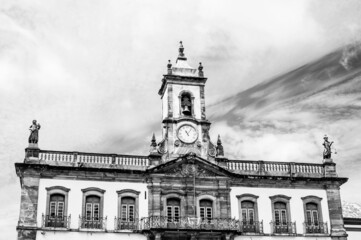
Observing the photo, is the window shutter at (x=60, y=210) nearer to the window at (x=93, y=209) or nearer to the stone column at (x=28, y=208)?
the window at (x=93, y=209)

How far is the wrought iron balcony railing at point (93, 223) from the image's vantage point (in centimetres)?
3244

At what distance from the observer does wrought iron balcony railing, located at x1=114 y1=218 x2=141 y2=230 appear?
32875 mm

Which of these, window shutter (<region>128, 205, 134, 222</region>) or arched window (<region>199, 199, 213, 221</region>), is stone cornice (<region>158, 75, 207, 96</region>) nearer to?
arched window (<region>199, 199, 213, 221</region>)

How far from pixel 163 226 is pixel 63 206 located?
5.91 metres

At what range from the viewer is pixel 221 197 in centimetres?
3481

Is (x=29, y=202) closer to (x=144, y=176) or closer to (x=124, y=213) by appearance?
(x=124, y=213)

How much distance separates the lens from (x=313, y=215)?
1414 inches

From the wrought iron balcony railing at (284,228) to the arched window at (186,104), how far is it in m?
8.94

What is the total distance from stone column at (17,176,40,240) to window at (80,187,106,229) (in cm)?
270

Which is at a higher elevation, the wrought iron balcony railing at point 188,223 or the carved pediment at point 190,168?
the carved pediment at point 190,168

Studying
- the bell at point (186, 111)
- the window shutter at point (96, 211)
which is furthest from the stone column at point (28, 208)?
the bell at point (186, 111)

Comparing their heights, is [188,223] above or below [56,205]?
below

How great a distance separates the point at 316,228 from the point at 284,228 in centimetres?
211

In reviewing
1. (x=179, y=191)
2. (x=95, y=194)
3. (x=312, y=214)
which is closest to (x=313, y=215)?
(x=312, y=214)
